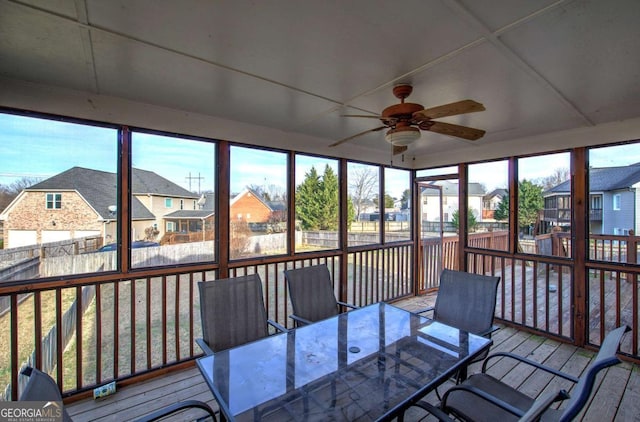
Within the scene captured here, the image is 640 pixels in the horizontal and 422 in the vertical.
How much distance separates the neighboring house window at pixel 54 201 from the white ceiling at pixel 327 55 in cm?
66

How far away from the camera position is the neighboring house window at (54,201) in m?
2.28

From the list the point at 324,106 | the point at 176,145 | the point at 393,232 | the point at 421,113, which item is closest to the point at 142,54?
the point at 176,145

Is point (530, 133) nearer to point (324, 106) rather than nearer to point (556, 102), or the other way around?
point (556, 102)

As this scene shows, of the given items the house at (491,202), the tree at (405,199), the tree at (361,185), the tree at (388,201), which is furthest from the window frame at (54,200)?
the house at (491,202)

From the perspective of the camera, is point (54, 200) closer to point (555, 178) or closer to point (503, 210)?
point (503, 210)

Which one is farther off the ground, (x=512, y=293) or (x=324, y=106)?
(x=324, y=106)

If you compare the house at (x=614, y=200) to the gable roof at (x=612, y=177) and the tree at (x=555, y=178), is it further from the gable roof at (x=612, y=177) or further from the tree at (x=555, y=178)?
the tree at (x=555, y=178)

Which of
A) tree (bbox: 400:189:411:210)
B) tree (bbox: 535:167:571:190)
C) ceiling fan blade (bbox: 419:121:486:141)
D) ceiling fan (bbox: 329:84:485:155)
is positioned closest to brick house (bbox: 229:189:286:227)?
ceiling fan (bbox: 329:84:485:155)

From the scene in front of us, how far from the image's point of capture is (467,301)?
2410mm

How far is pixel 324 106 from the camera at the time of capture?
2.61 metres

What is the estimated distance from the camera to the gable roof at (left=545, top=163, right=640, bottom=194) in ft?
9.82

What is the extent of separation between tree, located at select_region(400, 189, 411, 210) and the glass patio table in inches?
113

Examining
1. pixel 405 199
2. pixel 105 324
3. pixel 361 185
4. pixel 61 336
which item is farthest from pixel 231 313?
pixel 405 199

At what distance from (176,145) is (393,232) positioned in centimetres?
337
